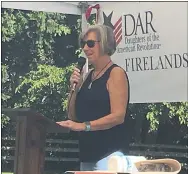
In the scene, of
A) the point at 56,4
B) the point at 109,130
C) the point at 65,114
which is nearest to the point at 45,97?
the point at 65,114

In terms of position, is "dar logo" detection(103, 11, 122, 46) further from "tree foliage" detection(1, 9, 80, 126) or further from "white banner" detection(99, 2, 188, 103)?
"tree foliage" detection(1, 9, 80, 126)

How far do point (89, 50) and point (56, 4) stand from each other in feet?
1.57

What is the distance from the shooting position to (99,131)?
293cm

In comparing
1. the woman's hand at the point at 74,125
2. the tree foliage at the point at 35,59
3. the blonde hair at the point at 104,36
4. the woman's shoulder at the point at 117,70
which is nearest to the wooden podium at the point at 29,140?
the woman's hand at the point at 74,125

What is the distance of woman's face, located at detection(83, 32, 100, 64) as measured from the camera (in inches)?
120

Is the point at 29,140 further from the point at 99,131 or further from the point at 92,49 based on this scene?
the point at 92,49

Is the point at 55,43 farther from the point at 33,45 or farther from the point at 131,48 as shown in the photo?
the point at 131,48

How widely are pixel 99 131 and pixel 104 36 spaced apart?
594 mm

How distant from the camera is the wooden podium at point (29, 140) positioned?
7.73 ft

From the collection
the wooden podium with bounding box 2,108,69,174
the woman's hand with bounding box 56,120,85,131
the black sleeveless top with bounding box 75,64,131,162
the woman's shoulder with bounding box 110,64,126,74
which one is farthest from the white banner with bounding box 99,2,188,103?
the wooden podium with bounding box 2,108,69,174

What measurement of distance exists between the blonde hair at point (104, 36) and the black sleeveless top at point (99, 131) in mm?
155

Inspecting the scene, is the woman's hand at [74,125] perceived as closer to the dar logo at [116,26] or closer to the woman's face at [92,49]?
Result: the woman's face at [92,49]

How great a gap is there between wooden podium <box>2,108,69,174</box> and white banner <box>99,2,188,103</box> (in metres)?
0.88

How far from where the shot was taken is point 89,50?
3.06 meters
